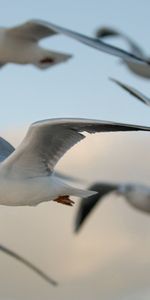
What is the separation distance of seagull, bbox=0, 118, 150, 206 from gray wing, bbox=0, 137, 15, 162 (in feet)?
1.51

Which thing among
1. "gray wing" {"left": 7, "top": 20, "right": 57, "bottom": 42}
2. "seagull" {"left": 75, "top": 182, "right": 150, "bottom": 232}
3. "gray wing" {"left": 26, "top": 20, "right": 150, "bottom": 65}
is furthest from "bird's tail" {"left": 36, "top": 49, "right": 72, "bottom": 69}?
"seagull" {"left": 75, "top": 182, "right": 150, "bottom": 232}

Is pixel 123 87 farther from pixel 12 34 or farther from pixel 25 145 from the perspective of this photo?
pixel 12 34

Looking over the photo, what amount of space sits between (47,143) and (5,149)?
1133 mm

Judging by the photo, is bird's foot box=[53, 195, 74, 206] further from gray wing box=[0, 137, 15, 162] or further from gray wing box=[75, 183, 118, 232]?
gray wing box=[75, 183, 118, 232]

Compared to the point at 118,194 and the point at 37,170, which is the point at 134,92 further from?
the point at 118,194

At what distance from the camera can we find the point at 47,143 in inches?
240

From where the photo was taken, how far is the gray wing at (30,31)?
328 inches

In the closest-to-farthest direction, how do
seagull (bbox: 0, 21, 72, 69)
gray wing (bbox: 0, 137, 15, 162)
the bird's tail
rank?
gray wing (bbox: 0, 137, 15, 162) → the bird's tail → seagull (bbox: 0, 21, 72, 69)

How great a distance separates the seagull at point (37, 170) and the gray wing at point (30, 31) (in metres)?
2.33

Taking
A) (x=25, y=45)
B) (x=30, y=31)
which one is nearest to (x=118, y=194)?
(x=25, y=45)

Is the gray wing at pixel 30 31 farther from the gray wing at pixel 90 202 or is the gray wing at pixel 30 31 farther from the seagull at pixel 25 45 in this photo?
the gray wing at pixel 90 202

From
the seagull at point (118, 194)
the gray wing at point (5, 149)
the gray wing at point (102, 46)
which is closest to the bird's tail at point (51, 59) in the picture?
the gray wing at point (5, 149)

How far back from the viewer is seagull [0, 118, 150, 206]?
19.3 feet

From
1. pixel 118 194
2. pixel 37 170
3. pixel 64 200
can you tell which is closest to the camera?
pixel 37 170
